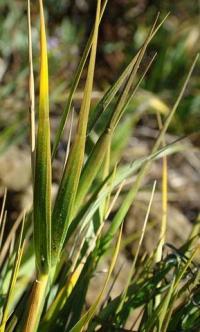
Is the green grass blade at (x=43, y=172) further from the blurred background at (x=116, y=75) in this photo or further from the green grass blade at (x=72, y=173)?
the blurred background at (x=116, y=75)

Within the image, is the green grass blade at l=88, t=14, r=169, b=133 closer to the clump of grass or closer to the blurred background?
the clump of grass

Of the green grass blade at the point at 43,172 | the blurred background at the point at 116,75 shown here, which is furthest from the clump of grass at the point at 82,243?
the blurred background at the point at 116,75

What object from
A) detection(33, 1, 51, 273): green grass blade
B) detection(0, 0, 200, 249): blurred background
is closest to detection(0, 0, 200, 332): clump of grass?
detection(33, 1, 51, 273): green grass blade

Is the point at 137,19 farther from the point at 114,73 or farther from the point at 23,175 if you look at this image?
the point at 23,175

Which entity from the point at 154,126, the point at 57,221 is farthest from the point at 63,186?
the point at 154,126

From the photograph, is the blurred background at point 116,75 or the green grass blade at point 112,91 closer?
the green grass blade at point 112,91
